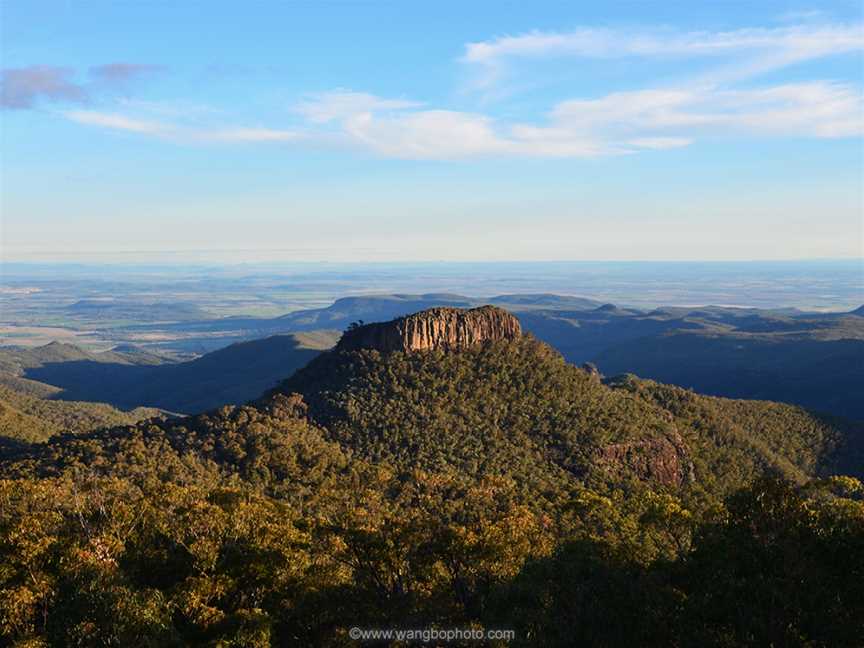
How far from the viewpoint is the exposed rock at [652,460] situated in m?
89.2

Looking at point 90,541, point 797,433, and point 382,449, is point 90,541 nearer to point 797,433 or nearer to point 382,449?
point 382,449

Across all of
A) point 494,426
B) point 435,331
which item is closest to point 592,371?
point 435,331

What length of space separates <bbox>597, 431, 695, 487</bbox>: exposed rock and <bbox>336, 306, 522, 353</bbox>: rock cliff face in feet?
90.0

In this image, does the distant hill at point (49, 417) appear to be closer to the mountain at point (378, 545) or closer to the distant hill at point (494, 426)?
the mountain at point (378, 545)

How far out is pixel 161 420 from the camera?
84.6 meters

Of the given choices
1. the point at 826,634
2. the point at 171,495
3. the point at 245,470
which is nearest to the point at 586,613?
the point at 826,634

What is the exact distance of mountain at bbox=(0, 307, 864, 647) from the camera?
93.7ft

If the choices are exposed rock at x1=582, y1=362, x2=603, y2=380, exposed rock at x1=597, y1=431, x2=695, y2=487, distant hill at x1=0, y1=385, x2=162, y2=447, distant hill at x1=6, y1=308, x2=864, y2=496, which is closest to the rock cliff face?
distant hill at x1=6, y1=308, x2=864, y2=496

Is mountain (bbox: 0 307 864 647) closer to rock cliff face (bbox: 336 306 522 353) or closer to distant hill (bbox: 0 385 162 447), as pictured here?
rock cliff face (bbox: 336 306 522 353)

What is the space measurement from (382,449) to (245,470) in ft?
56.3

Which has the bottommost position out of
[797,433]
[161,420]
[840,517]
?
[797,433]

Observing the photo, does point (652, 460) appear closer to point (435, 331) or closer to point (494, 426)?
point (494, 426)

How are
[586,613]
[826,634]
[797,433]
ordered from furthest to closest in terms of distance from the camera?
[797,433], [586,613], [826,634]

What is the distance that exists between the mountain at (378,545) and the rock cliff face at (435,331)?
17264 millimetres
